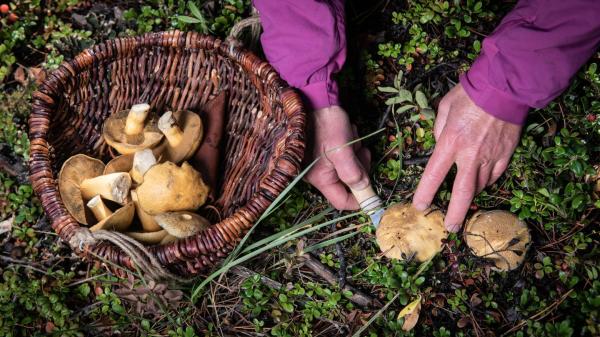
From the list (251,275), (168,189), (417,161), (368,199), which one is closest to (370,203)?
(368,199)

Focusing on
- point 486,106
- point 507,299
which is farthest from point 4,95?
point 507,299

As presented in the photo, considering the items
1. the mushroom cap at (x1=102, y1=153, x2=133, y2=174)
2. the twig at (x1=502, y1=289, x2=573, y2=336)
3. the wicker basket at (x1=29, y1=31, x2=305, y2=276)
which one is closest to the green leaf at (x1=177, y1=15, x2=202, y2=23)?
the wicker basket at (x1=29, y1=31, x2=305, y2=276)

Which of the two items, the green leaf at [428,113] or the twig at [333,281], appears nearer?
the twig at [333,281]

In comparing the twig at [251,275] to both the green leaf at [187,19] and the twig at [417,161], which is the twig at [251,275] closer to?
the twig at [417,161]

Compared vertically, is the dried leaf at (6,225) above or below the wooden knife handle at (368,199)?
below

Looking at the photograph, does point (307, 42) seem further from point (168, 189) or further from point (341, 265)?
point (341, 265)

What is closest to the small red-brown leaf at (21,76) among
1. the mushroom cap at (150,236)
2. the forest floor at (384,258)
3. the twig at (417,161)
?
the forest floor at (384,258)
